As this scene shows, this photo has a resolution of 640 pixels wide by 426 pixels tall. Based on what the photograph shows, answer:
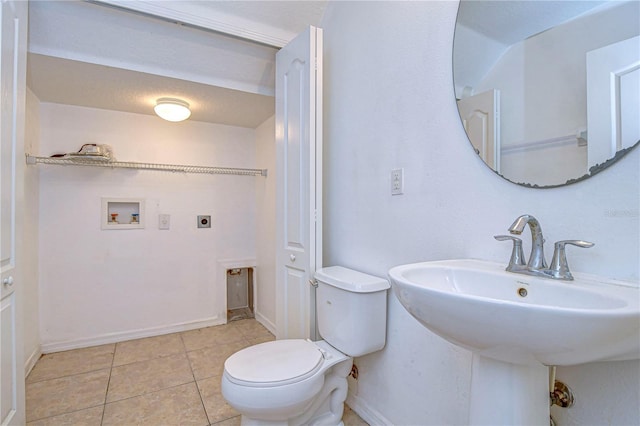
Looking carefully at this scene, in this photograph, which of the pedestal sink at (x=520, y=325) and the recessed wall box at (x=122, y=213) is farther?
the recessed wall box at (x=122, y=213)

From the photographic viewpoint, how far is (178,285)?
9.23 ft

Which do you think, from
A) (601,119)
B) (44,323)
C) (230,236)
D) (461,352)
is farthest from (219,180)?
(601,119)

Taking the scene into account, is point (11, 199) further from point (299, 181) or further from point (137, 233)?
point (137, 233)

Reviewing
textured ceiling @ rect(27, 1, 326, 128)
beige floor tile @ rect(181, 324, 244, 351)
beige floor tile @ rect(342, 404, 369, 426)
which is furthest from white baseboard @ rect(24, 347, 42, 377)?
beige floor tile @ rect(342, 404, 369, 426)

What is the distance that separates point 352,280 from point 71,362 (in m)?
2.16

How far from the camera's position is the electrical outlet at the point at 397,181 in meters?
1.40

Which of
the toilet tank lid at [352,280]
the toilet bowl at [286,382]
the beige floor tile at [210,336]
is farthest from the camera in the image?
the beige floor tile at [210,336]

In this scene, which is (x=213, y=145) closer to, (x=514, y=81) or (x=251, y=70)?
(x=251, y=70)

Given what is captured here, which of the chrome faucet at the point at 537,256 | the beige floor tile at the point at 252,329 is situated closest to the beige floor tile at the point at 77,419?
the beige floor tile at the point at 252,329

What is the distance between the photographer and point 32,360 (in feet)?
7.05

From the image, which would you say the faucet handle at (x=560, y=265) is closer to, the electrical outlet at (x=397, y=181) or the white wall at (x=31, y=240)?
the electrical outlet at (x=397, y=181)

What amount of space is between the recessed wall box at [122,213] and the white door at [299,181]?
1410 millimetres

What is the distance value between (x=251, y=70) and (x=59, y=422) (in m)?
2.26

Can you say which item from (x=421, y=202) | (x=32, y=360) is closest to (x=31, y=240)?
(x=32, y=360)
